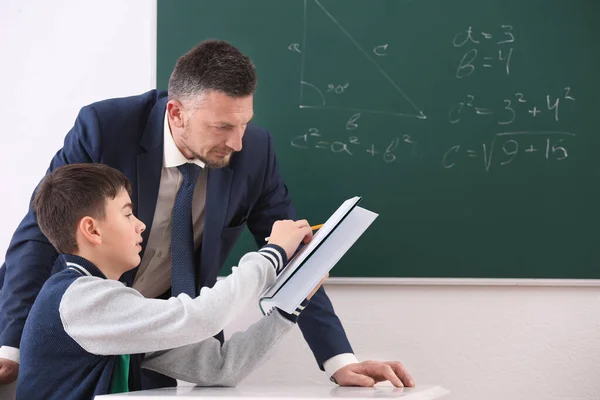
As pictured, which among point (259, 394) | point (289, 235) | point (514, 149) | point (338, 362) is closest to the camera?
point (259, 394)

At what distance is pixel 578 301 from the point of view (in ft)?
9.48

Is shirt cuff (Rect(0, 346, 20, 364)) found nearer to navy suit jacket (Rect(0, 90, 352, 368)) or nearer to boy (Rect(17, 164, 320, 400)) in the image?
navy suit jacket (Rect(0, 90, 352, 368))

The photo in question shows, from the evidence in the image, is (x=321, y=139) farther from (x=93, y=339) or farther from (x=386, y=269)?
(x=93, y=339)

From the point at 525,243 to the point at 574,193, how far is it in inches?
10.0

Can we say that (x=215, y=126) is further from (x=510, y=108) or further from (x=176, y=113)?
(x=510, y=108)

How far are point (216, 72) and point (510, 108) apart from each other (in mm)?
1294

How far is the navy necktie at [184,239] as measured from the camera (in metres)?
2.07

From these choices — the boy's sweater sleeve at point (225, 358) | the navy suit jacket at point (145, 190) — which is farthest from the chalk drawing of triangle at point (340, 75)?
the boy's sweater sleeve at point (225, 358)

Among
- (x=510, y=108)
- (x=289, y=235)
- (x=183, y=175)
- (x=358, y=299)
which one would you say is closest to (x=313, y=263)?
(x=289, y=235)

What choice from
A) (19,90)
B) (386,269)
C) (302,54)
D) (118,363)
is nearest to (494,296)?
(386,269)

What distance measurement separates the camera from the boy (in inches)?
61.6

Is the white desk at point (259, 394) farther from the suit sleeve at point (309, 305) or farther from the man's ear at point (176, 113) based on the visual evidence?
the man's ear at point (176, 113)

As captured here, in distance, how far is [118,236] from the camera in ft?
5.68

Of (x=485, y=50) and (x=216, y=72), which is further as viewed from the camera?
(x=485, y=50)
